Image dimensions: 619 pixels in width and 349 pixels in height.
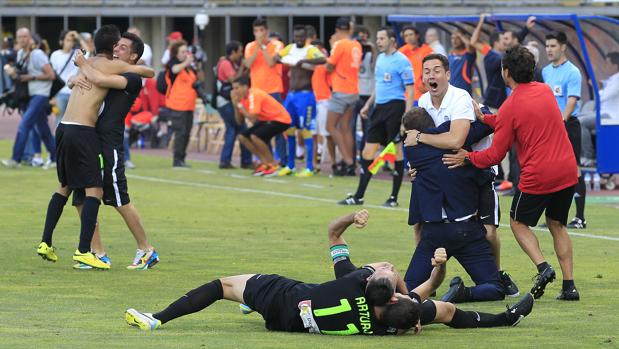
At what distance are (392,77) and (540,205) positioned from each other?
8.54 m

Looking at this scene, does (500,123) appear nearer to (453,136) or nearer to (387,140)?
(453,136)

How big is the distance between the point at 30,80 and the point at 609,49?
917 cm

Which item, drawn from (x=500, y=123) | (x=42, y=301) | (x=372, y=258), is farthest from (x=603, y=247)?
(x=42, y=301)

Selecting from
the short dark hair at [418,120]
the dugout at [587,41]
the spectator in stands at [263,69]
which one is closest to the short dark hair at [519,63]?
the short dark hair at [418,120]

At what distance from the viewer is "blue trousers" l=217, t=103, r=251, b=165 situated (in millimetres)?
24656

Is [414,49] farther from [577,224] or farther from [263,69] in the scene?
[577,224]

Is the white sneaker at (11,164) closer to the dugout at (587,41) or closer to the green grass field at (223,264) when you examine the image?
the green grass field at (223,264)

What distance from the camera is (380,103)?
19.1 m

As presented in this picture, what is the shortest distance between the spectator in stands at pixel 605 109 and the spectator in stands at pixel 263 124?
15.2 ft

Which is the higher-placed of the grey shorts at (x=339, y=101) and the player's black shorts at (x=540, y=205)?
the player's black shorts at (x=540, y=205)

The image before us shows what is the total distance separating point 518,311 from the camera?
956cm

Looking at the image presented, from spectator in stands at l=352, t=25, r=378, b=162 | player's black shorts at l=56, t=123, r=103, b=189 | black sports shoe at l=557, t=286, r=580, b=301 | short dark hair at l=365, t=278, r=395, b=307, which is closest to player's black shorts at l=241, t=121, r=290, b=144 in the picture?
spectator in stands at l=352, t=25, r=378, b=162

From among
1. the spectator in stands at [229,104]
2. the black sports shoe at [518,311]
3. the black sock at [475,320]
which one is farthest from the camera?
the spectator in stands at [229,104]

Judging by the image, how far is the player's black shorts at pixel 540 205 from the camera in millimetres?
10977
